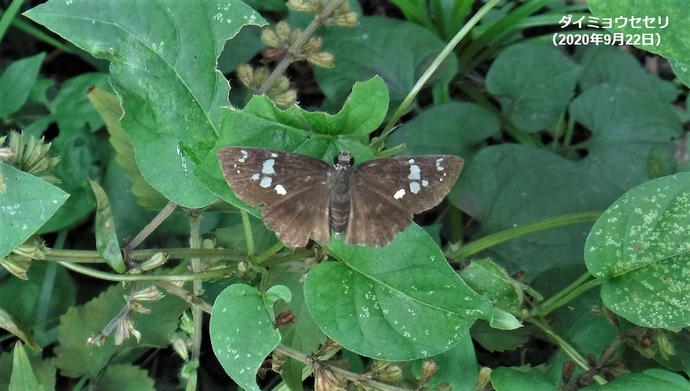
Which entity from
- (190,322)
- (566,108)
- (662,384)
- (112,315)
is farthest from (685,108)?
(112,315)

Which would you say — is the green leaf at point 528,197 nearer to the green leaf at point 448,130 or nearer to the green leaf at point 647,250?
the green leaf at point 448,130

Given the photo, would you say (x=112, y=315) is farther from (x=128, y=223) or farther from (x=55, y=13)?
(x=55, y=13)

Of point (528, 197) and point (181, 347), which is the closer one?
point (181, 347)

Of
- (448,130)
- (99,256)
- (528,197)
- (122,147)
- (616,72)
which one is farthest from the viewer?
(616,72)

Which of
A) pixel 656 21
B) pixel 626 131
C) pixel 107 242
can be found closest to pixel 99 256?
pixel 107 242

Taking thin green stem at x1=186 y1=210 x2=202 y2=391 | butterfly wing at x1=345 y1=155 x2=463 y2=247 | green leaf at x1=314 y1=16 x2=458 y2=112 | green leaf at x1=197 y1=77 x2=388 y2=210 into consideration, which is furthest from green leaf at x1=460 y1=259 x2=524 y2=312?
green leaf at x1=314 y1=16 x2=458 y2=112

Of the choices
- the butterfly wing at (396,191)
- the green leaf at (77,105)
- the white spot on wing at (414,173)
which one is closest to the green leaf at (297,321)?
the butterfly wing at (396,191)

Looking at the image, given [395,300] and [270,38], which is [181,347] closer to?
[395,300]

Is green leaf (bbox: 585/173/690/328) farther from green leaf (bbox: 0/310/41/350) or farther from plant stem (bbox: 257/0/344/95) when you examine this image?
green leaf (bbox: 0/310/41/350)
